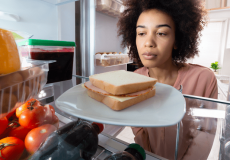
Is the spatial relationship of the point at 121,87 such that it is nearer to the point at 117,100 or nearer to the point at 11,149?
the point at 117,100

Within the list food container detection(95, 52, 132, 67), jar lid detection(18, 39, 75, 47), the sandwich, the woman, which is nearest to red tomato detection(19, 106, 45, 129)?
the sandwich

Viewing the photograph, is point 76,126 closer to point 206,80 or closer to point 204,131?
point 204,131

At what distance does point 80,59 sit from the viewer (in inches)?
42.6

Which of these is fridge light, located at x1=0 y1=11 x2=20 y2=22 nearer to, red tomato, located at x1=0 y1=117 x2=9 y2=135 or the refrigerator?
the refrigerator

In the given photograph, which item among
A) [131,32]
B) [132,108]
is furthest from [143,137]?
[131,32]

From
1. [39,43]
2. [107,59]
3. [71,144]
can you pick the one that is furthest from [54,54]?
[107,59]

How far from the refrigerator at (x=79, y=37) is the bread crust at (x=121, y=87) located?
3.3 inches

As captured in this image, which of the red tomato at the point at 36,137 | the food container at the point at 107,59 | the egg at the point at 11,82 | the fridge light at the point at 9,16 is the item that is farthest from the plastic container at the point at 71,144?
the food container at the point at 107,59

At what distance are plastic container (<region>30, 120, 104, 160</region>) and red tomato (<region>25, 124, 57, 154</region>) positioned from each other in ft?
0.03

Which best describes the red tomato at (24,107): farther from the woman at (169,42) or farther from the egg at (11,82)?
the woman at (169,42)

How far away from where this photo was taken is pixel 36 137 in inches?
10.2

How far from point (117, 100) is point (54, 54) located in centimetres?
34

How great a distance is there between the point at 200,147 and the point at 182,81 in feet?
1.36

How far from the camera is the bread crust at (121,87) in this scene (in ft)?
1.07
